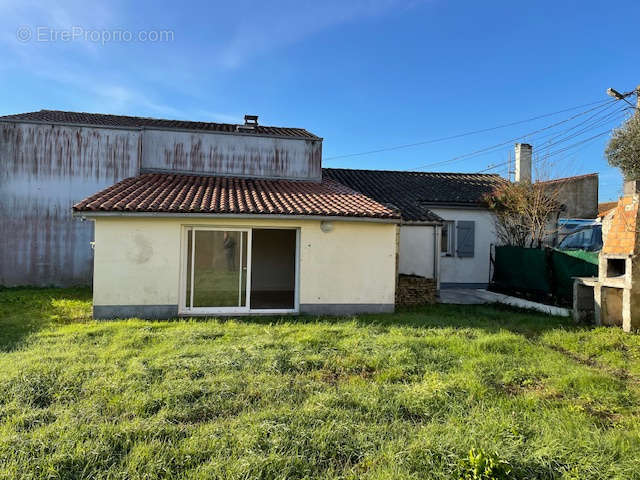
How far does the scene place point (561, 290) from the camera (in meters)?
11.6

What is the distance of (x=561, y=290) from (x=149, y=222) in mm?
12465

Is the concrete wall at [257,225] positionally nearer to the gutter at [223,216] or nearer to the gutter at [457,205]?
the gutter at [223,216]

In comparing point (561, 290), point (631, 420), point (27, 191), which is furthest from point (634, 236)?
point (27, 191)

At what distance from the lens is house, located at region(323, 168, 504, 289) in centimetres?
1340

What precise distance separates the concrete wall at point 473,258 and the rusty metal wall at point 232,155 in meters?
6.12

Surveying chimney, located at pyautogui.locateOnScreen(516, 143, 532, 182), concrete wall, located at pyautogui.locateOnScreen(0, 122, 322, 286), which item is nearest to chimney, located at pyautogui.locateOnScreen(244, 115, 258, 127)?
concrete wall, located at pyautogui.locateOnScreen(0, 122, 322, 286)

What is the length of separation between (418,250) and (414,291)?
2.36 meters

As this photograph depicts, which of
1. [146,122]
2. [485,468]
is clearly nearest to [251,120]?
[146,122]

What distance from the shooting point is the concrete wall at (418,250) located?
1336 cm

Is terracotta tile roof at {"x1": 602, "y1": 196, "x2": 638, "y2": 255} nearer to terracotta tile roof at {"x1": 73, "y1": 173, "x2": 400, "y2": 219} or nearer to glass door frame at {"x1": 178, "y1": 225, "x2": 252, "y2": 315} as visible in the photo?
terracotta tile roof at {"x1": 73, "y1": 173, "x2": 400, "y2": 219}

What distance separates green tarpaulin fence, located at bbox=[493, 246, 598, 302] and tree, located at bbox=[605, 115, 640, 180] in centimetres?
499

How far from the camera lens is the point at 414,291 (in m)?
11.6

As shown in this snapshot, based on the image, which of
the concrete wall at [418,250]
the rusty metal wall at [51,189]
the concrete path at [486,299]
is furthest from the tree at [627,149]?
the rusty metal wall at [51,189]

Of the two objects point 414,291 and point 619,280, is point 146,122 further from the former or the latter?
point 619,280
